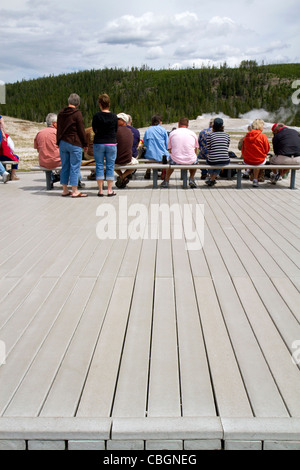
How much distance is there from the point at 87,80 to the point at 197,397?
7414cm

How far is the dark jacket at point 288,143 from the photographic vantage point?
7742 mm

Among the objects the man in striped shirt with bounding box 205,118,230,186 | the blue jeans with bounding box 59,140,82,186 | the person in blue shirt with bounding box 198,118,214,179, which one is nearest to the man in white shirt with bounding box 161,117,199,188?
the man in striped shirt with bounding box 205,118,230,186

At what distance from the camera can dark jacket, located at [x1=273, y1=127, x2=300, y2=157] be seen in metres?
7.74

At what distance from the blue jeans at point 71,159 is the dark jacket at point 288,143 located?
340 centimetres

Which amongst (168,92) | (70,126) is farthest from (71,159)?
(168,92)

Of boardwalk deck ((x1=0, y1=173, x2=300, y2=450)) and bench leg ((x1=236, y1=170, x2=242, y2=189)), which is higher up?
bench leg ((x1=236, y1=170, x2=242, y2=189))

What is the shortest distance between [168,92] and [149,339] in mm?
60065

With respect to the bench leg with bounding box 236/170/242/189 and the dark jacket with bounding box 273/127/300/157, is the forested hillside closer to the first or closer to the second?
the dark jacket with bounding box 273/127/300/157

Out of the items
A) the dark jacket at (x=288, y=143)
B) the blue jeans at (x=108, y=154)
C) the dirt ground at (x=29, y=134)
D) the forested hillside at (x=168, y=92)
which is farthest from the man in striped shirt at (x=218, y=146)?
the forested hillside at (x=168, y=92)

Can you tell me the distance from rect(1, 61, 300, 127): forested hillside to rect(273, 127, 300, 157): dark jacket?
27913 millimetres

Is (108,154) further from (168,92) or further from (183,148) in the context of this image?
(168,92)

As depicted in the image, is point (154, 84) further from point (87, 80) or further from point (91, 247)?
point (91, 247)

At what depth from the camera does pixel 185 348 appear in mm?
2539

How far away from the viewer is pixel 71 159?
22.9ft
